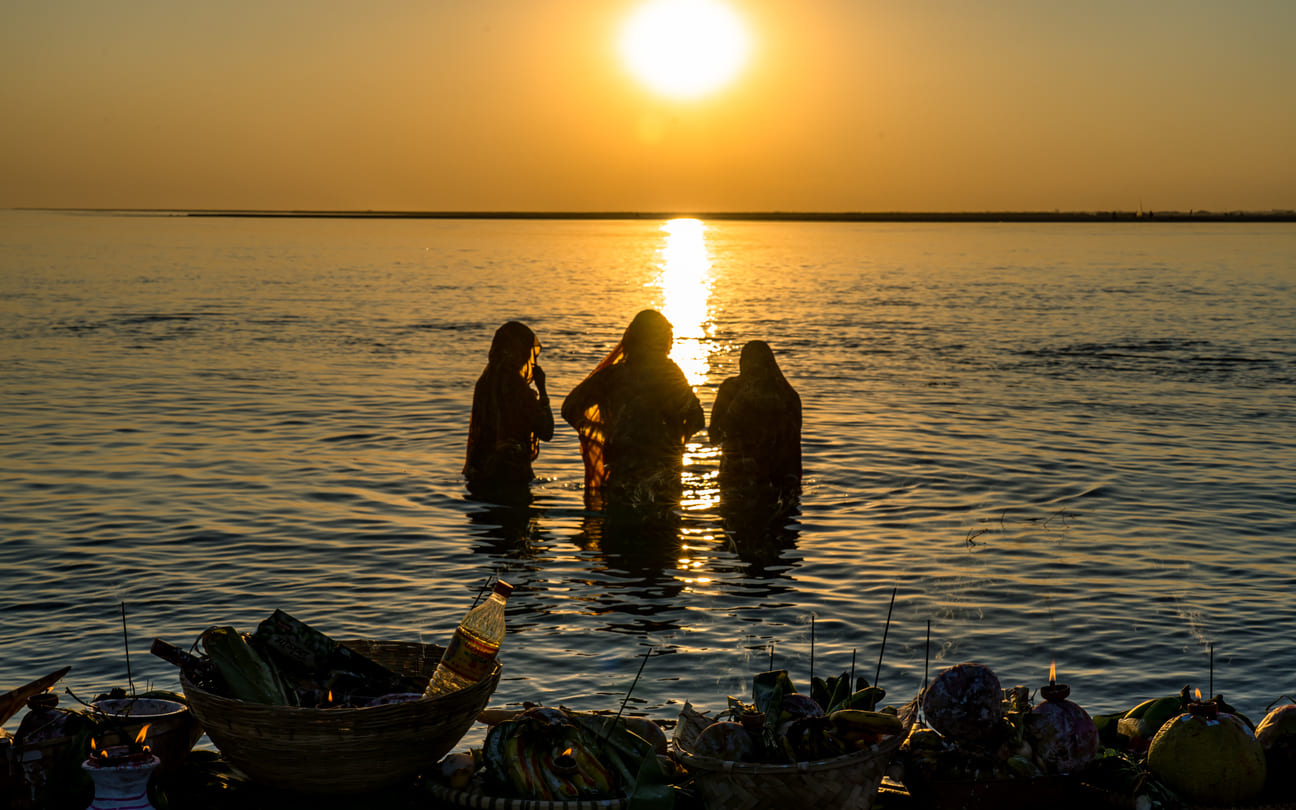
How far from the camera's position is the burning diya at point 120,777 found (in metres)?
5.39

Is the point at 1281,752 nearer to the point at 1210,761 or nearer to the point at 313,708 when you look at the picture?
the point at 1210,761

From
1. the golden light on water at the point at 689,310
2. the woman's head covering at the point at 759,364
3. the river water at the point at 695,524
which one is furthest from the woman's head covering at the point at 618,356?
the golden light on water at the point at 689,310

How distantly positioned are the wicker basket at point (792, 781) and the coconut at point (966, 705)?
1.13 ft

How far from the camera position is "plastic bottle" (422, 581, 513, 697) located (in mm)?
6352

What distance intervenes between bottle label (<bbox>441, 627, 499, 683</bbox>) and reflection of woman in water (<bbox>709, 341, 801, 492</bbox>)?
965 centimetres

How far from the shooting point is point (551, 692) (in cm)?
933

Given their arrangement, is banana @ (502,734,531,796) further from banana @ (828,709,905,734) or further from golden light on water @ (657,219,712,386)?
golden light on water @ (657,219,712,386)

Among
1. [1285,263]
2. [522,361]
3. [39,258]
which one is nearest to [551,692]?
[522,361]

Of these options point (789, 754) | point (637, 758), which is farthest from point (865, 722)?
point (637, 758)

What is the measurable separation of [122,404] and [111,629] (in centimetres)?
1543

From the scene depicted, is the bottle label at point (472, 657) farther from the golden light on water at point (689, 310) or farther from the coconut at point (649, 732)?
the golden light on water at point (689, 310)

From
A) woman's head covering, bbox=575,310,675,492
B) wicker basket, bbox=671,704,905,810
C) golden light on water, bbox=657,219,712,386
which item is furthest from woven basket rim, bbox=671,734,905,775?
golden light on water, bbox=657,219,712,386

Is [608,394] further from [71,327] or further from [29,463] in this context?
[71,327]

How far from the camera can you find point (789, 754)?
5625 millimetres
